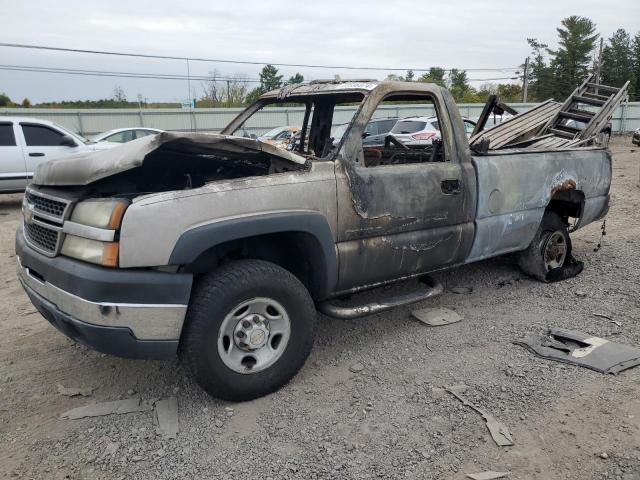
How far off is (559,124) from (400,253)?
390 cm

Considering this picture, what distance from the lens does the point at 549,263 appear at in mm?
5402

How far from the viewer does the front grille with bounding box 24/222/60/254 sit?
3094 millimetres

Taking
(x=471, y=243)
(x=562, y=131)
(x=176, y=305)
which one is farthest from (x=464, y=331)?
(x=562, y=131)

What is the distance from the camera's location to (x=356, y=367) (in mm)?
3689

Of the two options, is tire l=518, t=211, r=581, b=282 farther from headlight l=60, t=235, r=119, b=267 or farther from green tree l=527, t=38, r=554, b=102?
green tree l=527, t=38, r=554, b=102

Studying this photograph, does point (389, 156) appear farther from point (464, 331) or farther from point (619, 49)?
point (619, 49)

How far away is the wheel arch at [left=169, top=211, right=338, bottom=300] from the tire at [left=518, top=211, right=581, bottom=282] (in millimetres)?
2607

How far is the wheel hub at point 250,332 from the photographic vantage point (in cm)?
312

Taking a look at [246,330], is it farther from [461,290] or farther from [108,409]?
[461,290]

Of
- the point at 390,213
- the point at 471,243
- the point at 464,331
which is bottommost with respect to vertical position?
the point at 464,331

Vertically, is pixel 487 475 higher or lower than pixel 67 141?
lower

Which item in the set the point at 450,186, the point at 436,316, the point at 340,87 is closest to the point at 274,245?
the point at 340,87

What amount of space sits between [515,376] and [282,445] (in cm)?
162

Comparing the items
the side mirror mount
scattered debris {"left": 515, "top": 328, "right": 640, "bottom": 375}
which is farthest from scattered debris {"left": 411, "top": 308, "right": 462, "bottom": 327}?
the side mirror mount
